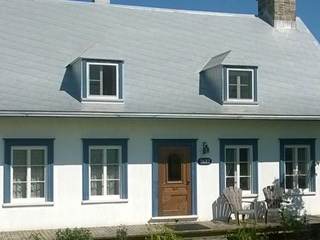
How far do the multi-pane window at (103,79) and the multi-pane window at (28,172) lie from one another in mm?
2357

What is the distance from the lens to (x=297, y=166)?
686 inches

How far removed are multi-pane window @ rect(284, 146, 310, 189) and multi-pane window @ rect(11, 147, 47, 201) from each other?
7.73 meters

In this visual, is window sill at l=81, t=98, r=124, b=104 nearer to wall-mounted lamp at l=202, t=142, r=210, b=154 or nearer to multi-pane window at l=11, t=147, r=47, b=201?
multi-pane window at l=11, t=147, r=47, b=201

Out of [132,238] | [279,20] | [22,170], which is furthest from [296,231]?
[279,20]

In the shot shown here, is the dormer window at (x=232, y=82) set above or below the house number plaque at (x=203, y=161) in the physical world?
above

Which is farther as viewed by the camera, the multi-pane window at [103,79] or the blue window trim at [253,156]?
the blue window trim at [253,156]

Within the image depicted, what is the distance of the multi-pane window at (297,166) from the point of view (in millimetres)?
17344

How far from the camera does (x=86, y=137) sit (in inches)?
592

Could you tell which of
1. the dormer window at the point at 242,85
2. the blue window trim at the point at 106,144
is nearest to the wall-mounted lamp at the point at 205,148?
the dormer window at the point at 242,85

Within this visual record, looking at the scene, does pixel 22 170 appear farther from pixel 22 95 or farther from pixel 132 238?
pixel 132 238

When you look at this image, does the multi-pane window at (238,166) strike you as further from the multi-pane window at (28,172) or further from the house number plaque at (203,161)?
the multi-pane window at (28,172)

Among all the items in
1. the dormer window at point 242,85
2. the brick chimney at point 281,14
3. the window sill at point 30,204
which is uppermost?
the brick chimney at point 281,14

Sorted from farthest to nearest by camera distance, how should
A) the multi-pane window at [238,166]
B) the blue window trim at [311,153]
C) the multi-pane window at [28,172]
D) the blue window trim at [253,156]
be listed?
the blue window trim at [311,153], the multi-pane window at [238,166], the blue window trim at [253,156], the multi-pane window at [28,172]

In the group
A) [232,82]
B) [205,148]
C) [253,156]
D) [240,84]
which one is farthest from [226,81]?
[253,156]
